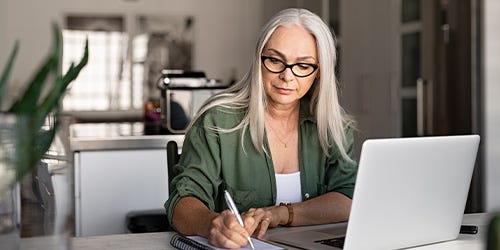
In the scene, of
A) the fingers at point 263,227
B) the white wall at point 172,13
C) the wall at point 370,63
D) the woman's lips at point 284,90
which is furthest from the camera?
the white wall at point 172,13

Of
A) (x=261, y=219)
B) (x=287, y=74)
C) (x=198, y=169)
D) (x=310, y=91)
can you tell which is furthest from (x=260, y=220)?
(x=310, y=91)

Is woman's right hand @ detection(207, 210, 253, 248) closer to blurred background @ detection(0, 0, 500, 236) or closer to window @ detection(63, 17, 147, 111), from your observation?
blurred background @ detection(0, 0, 500, 236)

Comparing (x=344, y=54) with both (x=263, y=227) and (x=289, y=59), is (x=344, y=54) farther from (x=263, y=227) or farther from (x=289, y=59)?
(x=263, y=227)

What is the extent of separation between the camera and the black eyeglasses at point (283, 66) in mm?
1761

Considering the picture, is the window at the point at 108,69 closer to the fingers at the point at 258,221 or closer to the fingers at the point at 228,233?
the fingers at the point at 258,221

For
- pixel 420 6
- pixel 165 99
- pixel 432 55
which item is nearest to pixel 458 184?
pixel 165 99

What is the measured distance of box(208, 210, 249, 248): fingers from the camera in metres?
1.32

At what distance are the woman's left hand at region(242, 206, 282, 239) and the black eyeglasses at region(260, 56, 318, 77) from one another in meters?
0.34

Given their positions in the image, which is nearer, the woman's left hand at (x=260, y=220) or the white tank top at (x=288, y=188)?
the woman's left hand at (x=260, y=220)

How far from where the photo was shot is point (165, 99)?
3.16 meters

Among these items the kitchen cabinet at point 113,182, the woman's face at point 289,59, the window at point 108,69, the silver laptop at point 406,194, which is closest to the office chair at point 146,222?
the kitchen cabinet at point 113,182

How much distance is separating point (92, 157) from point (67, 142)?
1907mm

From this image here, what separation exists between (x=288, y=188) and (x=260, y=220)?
0.37 metres

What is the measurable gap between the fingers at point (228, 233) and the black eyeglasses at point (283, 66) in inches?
20.0
